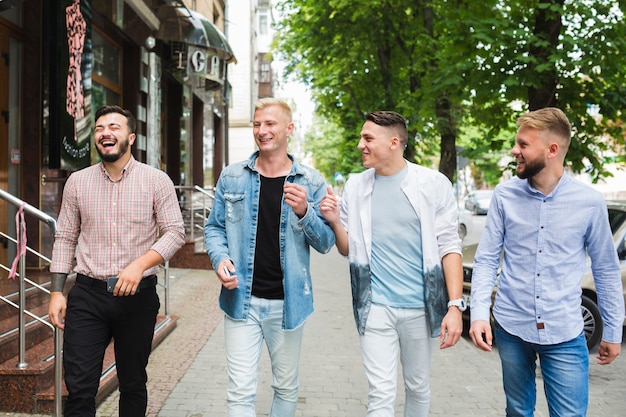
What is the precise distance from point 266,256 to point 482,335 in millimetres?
1168

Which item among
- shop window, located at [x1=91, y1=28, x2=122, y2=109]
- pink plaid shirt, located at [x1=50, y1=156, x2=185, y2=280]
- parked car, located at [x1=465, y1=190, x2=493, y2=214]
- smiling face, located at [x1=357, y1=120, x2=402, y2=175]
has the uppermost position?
shop window, located at [x1=91, y1=28, x2=122, y2=109]

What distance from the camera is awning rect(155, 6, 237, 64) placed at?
12.1 meters

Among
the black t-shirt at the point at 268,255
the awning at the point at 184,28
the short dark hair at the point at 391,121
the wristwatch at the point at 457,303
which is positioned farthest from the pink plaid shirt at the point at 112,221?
the awning at the point at 184,28

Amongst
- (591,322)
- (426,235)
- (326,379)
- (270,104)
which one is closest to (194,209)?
(326,379)

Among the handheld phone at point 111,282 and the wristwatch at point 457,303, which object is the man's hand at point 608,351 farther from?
the handheld phone at point 111,282

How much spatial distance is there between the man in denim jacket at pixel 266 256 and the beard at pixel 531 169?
1.01 meters

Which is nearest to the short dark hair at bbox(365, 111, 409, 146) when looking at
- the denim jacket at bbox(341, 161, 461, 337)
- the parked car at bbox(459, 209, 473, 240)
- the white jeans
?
the denim jacket at bbox(341, 161, 461, 337)

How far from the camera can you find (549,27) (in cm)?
989

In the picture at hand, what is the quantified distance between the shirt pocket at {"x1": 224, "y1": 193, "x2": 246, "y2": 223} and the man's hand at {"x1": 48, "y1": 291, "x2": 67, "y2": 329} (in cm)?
94

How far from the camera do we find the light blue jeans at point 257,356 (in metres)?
3.44

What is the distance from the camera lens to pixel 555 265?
10.1ft

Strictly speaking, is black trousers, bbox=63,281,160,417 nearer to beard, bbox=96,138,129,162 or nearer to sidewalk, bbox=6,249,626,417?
beard, bbox=96,138,129,162

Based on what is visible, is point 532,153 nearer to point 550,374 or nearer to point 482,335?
point 482,335

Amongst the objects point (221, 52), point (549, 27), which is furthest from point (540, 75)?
point (221, 52)
